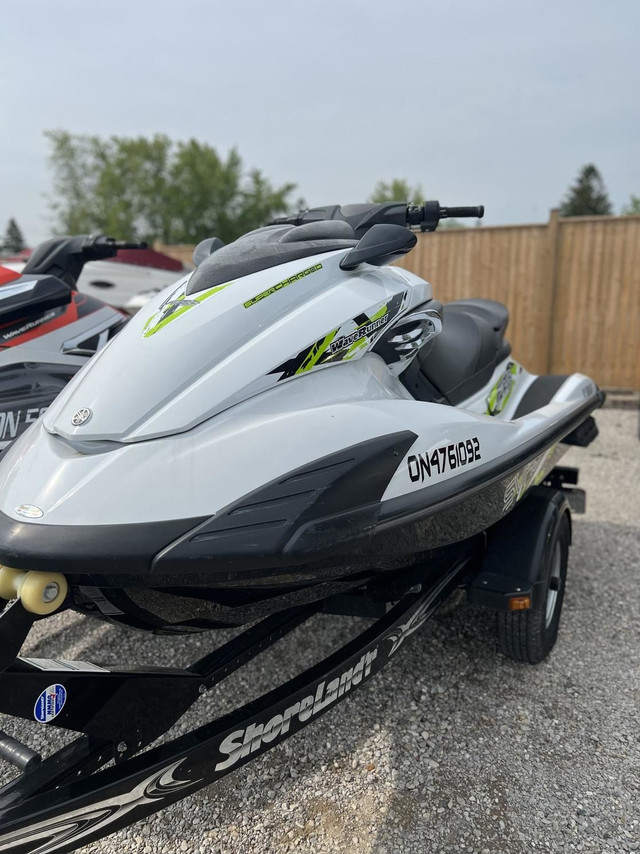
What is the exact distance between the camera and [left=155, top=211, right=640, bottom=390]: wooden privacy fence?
693 cm

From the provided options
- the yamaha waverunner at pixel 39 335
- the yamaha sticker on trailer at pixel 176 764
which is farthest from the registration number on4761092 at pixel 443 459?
the yamaha waverunner at pixel 39 335

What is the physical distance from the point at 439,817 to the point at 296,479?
1.00 metres

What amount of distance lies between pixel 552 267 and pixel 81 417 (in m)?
6.88

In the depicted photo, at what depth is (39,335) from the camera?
7.73 feet

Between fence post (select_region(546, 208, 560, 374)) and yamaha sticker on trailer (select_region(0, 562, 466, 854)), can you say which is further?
fence post (select_region(546, 208, 560, 374))

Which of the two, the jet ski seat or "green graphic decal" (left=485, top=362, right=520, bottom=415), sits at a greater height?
the jet ski seat

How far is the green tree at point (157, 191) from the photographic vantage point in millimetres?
31047

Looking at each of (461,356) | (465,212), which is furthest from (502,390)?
(465,212)

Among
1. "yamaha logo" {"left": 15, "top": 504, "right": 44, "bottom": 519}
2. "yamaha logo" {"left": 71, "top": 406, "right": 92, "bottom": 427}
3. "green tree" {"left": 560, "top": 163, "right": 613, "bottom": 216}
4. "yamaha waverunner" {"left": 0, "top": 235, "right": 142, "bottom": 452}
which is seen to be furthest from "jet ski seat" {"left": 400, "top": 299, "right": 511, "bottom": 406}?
"green tree" {"left": 560, "top": 163, "right": 613, "bottom": 216}

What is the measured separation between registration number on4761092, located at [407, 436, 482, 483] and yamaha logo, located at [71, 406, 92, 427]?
0.72m

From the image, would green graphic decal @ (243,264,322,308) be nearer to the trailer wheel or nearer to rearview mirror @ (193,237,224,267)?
rearview mirror @ (193,237,224,267)

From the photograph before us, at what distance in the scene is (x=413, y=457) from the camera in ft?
4.81

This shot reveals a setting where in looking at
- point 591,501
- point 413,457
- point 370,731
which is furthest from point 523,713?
Answer: point 591,501

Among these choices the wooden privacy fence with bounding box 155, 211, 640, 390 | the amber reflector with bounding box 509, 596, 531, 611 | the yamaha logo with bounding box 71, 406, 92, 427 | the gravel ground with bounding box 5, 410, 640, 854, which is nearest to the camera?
the yamaha logo with bounding box 71, 406, 92, 427
